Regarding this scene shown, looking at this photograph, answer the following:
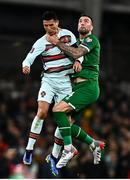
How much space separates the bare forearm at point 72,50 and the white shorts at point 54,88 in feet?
1.57

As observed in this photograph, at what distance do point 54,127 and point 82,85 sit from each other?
6.21 m

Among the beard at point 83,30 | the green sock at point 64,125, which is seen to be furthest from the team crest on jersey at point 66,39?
the green sock at point 64,125

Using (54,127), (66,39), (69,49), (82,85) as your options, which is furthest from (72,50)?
(54,127)

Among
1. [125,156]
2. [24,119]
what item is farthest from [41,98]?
[24,119]

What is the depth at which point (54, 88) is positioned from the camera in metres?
14.2

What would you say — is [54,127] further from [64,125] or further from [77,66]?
[77,66]

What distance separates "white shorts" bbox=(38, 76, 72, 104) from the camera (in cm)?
1414

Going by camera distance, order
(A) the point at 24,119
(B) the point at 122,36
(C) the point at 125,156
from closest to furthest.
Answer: (C) the point at 125,156 → (A) the point at 24,119 → (B) the point at 122,36

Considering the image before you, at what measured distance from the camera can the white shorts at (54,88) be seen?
46.4 ft

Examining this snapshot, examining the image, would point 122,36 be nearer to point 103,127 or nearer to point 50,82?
point 103,127

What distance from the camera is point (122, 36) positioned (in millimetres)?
23812

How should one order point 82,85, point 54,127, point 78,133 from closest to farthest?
point 82,85, point 78,133, point 54,127

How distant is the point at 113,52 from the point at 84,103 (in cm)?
877

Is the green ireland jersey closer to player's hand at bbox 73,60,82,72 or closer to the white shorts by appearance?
the white shorts
